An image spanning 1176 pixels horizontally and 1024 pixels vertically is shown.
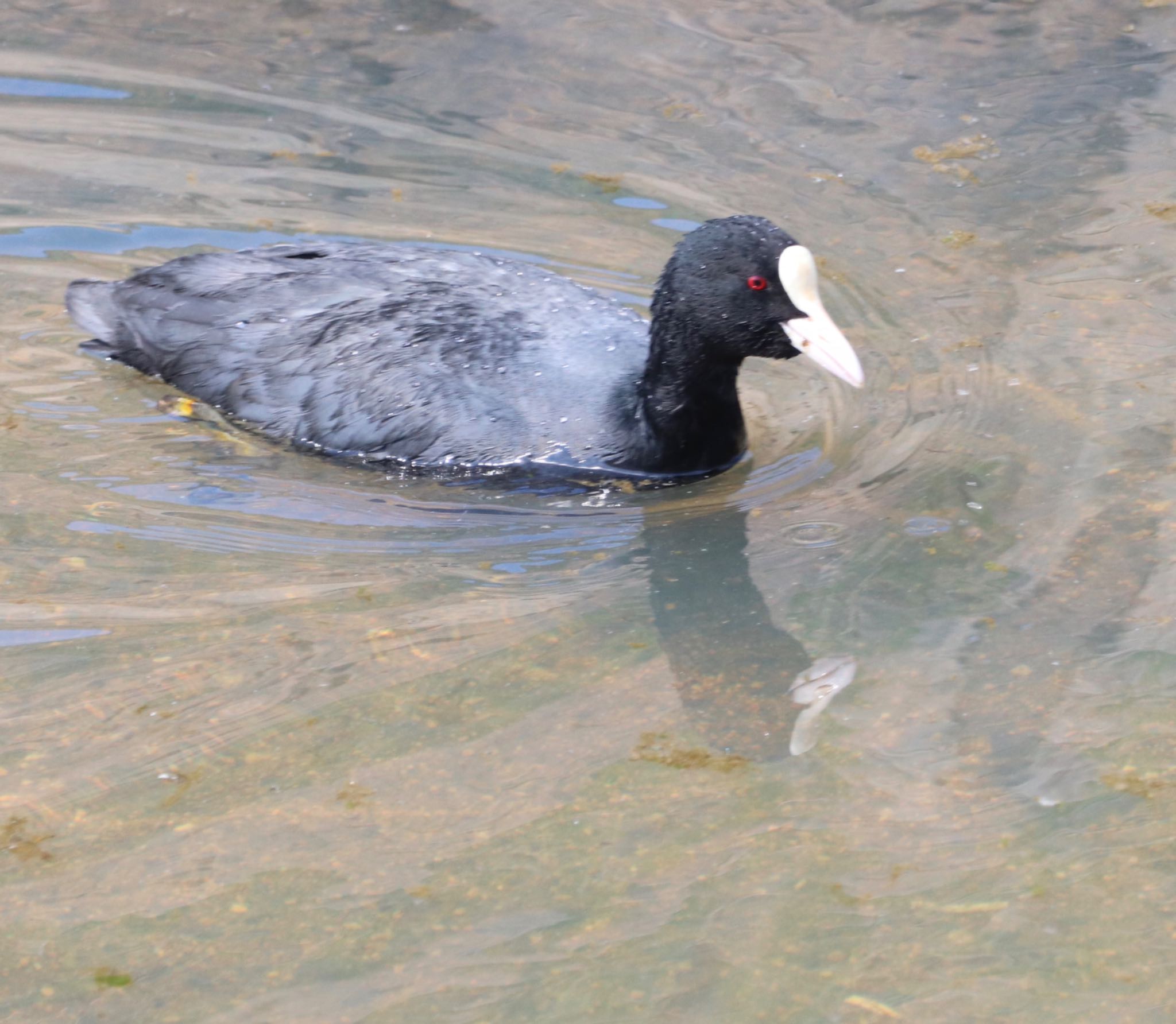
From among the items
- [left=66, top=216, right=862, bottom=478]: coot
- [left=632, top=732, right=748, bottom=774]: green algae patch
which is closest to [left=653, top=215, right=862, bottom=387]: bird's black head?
[left=66, top=216, right=862, bottom=478]: coot

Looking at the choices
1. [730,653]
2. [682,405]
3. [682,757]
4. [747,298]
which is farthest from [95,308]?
[682,757]

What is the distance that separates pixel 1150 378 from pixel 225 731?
9.77ft

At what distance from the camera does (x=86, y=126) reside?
661cm

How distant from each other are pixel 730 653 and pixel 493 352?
142cm

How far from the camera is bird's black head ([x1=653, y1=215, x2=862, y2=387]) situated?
418cm

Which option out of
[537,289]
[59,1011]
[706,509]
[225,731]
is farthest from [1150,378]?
[59,1011]

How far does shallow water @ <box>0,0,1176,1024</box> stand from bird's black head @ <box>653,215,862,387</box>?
393 millimetres

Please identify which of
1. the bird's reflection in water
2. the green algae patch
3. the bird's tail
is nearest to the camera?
the green algae patch

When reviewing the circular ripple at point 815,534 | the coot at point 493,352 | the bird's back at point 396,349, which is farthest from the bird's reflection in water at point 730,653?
the bird's back at point 396,349

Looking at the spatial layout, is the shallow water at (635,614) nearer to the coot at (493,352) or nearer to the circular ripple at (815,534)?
the circular ripple at (815,534)

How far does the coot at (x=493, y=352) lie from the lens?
4.29 metres

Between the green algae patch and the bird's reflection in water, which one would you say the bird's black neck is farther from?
the green algae patch

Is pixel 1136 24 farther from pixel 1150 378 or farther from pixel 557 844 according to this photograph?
pixel 557 844

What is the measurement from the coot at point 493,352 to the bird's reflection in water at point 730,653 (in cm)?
46
